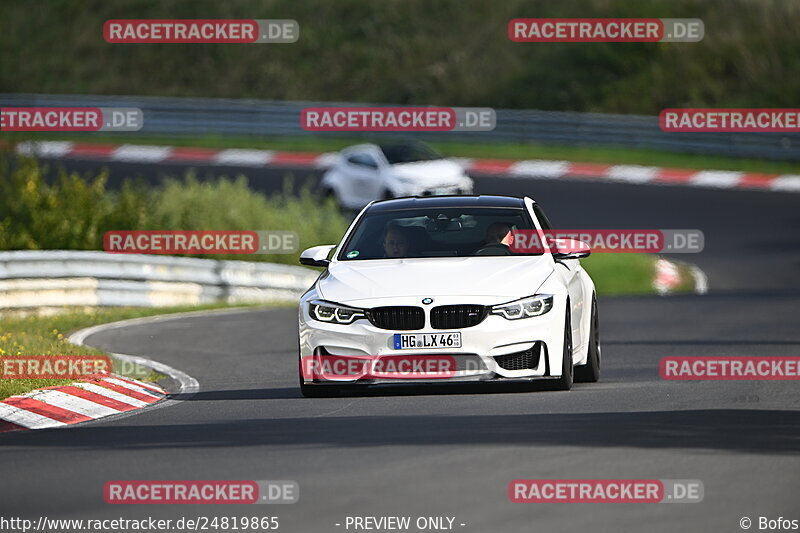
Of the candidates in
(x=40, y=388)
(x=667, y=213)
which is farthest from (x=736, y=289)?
(x=40, y=388)

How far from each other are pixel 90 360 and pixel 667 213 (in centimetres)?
2056

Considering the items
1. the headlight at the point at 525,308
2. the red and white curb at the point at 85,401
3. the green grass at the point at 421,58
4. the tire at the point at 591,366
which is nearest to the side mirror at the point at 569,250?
the tire at the point at 591,366

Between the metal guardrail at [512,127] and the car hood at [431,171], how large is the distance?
9.07 metres

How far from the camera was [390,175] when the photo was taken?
34.0 meters

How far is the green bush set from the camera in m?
25.8

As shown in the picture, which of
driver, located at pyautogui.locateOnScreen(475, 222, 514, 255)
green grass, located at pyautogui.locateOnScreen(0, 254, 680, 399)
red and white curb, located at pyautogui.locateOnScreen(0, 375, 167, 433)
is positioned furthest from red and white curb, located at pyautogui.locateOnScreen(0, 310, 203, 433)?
driver, located at pyautogui.locateOnScreen(475, 222, 514, 255)

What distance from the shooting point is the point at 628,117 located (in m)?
42.9

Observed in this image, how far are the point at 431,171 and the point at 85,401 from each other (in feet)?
68.6

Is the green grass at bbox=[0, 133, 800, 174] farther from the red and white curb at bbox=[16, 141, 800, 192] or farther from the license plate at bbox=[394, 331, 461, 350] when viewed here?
the license plate at bbox=[394, 331, 461, 350]

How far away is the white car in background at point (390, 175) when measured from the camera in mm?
33500

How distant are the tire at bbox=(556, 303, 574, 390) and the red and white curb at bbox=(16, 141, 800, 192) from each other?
2328 cm

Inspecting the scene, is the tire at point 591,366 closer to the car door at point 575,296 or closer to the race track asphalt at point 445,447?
→ the race track asphalt at point 445,447

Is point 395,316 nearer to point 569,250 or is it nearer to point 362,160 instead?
point 569,250

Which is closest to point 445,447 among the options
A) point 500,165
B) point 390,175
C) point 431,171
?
point 431,171
